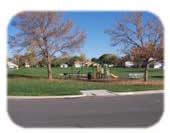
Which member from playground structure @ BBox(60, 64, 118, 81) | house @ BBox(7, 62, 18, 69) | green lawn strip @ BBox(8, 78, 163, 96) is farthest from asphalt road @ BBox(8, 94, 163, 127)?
house @ BBox(7, 62, 18, 69)

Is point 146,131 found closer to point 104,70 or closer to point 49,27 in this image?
point 104,70

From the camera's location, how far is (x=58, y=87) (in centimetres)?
996

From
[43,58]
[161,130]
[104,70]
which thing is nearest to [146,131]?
[161,130]

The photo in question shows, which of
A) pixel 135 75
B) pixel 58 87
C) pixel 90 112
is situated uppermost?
pixel 135 75

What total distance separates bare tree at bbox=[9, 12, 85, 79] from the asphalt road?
47cm

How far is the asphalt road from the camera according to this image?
9.45m

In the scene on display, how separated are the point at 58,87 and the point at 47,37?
0.68m

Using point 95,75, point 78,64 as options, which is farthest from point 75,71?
point 95,75

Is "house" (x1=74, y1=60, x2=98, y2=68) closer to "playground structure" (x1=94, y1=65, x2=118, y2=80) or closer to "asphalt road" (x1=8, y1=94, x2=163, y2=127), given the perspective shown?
"playground structure" (x1=94, y1=65, x2=118, y2=80)

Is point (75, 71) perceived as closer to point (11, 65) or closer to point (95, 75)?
point (95, 75)

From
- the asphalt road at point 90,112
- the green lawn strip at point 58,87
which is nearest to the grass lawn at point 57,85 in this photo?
the green lawn strip at point 58,87

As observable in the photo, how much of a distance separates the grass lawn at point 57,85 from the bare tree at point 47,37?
5.6 inches

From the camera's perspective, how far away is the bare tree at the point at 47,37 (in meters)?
9.59

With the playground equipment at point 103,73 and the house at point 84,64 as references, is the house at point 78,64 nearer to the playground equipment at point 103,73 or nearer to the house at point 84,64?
the house at point 84,64
